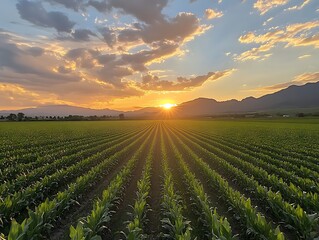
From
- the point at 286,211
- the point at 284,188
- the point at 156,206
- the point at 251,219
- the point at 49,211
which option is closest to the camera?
the point at 251,219

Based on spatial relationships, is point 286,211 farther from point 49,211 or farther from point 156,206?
point 49,211

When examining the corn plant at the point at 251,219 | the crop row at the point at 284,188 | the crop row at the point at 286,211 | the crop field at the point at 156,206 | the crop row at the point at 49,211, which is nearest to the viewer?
the crop row at the point at 49,211

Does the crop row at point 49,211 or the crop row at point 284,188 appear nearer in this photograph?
the crop row at point 49,211

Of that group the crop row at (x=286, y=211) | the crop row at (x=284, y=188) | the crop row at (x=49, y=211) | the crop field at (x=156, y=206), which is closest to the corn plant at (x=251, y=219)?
the crop field at (x=156, y=206)

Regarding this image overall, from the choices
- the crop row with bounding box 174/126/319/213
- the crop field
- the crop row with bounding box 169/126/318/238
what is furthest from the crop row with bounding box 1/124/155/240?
the crop row with bounding box 174/126/319/213

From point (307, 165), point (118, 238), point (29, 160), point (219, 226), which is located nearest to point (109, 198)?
point (118, 238)

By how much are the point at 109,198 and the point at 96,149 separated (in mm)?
15937

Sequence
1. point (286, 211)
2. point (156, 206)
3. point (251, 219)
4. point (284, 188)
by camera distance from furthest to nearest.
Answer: point (284, 188), point (156, 206), point (286, 211), point (251, 219)

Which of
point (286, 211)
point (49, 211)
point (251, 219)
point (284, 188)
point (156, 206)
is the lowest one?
point (156, 206)

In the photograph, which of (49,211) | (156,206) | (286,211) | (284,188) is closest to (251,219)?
(286,211)

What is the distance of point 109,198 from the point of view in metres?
8.95

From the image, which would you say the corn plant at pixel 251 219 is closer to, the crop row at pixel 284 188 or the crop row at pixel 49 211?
the crop row at pixel 284 188

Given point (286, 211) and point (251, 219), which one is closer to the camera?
point (251, 219)

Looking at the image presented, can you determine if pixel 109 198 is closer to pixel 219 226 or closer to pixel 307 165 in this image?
pixel 219 226
